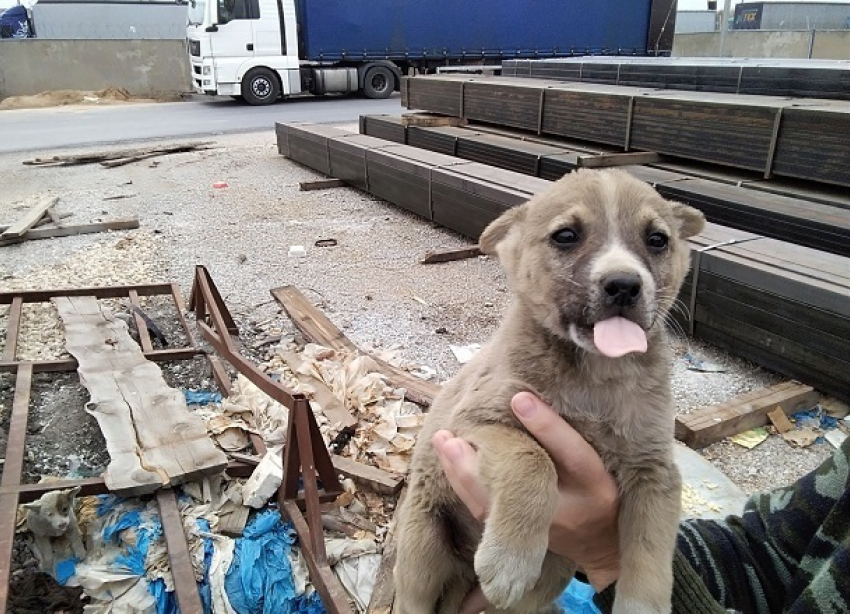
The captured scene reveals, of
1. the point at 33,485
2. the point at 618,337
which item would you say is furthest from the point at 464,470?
the point at 33,485

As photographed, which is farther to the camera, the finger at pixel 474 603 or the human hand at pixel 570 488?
the finger at pixel 474 603

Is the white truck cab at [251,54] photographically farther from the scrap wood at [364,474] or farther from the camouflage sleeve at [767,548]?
the camouflage sleeve at [767,548]

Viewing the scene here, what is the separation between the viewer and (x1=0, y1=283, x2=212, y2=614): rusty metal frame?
3.47 metres

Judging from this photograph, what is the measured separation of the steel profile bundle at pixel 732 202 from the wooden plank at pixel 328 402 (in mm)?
3779

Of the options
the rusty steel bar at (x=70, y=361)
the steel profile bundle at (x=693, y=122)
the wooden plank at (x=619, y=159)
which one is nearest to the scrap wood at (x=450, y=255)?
the wooden plank at (x=619, y=159)

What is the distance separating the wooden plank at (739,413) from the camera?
454 cm

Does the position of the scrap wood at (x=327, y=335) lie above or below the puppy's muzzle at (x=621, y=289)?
below

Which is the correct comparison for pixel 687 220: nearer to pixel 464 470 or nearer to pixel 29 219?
pixel 464 470

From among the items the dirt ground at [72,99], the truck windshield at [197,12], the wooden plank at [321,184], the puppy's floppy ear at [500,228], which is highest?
the truck windshield at [197,12]

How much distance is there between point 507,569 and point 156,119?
899 inches

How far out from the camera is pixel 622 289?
2146mm

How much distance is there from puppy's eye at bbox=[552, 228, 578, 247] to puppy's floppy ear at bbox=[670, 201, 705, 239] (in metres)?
0.54

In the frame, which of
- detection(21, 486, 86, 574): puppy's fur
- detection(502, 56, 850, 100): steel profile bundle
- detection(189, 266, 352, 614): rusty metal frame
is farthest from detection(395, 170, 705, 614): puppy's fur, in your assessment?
detection(502, 56, 850, 100): steel profile bundle

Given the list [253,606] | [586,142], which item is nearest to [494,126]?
[586,142]
